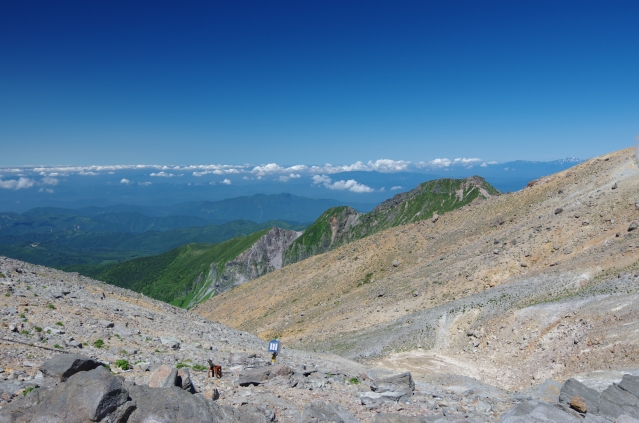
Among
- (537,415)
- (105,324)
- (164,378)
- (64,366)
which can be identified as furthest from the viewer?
(105,324)

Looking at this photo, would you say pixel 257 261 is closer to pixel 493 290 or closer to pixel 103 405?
pixel 493 290

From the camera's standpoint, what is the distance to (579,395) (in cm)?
1473

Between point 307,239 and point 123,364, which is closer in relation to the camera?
point 123,364

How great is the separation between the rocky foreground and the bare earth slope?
5.07 metres

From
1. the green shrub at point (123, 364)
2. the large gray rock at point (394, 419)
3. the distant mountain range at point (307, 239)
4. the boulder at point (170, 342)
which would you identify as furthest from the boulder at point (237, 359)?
the distant mountain range at point (307, 239)

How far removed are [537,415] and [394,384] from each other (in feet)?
18.7

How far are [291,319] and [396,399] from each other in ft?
121

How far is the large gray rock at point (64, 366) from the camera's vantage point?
→ 39.5 feet

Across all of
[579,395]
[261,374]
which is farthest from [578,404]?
[261,374]

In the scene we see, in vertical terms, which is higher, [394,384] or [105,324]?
[105,324]

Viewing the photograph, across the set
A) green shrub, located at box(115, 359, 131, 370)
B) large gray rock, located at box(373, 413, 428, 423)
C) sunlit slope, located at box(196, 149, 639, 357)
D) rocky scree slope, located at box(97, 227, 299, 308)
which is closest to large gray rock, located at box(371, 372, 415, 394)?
large gray rock, located at box(373, 413, 428, 423)

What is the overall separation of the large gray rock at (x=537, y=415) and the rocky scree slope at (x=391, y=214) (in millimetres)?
138366

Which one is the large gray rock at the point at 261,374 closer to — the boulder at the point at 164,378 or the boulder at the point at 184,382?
the boulder at the point at 184,382

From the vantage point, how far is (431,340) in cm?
3167
